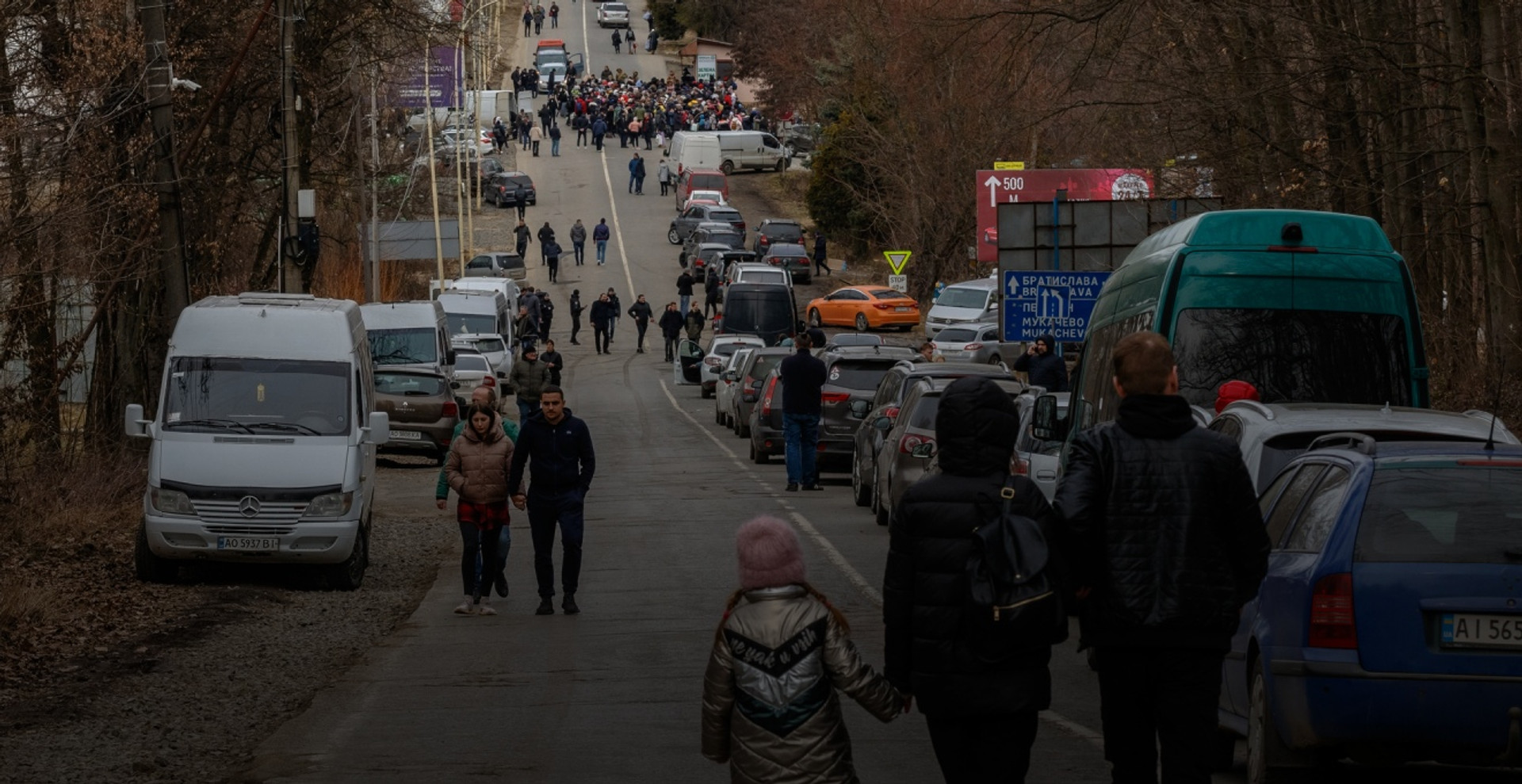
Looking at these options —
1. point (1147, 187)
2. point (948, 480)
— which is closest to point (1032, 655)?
point (948, 480)

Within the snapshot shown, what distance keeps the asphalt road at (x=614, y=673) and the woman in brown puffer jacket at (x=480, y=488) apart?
383mm

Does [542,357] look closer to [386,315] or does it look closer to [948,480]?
[386,315]

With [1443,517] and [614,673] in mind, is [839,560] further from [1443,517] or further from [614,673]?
[1443,517]

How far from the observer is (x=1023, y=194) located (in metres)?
52.1

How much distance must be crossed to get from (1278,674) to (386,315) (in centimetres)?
2902

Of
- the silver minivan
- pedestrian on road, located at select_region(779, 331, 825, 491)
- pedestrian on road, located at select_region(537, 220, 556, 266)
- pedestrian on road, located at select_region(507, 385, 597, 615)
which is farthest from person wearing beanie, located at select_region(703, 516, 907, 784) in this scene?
pedestrian on road, located at select_region(537, 220, 556, 266)

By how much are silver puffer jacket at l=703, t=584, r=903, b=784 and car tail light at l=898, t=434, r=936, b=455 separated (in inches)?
520

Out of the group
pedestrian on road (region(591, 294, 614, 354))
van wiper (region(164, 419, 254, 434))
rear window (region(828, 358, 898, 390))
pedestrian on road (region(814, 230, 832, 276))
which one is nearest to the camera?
van wiper (region(164, 419, 254, 434))

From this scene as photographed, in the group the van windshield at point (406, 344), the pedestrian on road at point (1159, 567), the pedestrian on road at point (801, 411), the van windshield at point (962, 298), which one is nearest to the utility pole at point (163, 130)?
the pedestrian on road at point (801, 411)

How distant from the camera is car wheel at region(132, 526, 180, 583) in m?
16.3

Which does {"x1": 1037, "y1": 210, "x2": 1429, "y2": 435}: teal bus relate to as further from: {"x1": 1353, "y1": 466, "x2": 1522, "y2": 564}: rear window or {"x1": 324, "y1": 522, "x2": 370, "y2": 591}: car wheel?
{"x1": 324, "y1": 522, "x2": 370, "y2": 591}: car wheel

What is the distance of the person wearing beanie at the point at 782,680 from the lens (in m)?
5.56

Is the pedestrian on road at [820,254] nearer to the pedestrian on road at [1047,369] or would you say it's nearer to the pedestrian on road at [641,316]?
the pedestrian on road at [641,316]

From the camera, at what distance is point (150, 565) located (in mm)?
16391
